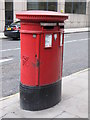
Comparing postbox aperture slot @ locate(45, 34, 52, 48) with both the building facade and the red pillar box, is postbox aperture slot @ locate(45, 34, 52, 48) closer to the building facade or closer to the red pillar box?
the red pillar box

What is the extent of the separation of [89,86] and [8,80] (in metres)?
2.28

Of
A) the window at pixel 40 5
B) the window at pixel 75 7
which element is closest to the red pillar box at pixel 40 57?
the window at pixel 40 5

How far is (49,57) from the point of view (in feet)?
13.5

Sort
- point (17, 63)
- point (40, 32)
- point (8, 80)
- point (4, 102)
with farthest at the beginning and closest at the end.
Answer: point (17, 63)
point (8, 80)
point (4, 102)
point (40, 32)

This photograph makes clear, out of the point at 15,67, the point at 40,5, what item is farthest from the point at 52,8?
the point at 15,67

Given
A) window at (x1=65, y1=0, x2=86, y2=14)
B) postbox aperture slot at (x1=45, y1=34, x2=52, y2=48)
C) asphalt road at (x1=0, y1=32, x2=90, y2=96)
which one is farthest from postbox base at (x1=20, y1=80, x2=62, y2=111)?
window at (x1=65, y1=0, x2=86, y2=14)

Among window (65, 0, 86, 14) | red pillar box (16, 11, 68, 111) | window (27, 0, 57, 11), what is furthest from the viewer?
window (65, 0, 86, 14)

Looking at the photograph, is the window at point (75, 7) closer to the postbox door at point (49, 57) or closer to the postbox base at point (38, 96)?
the postbox door at point (49, 57)

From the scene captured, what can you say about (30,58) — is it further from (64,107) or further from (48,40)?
(64,107)

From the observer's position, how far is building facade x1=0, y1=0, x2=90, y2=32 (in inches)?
883

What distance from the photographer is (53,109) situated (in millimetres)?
4242

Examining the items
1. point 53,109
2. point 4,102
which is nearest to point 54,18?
point 53,109

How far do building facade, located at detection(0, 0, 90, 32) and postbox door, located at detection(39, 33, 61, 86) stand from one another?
1820cm

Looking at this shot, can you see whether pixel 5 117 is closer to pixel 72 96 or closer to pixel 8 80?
pixel 72 96
